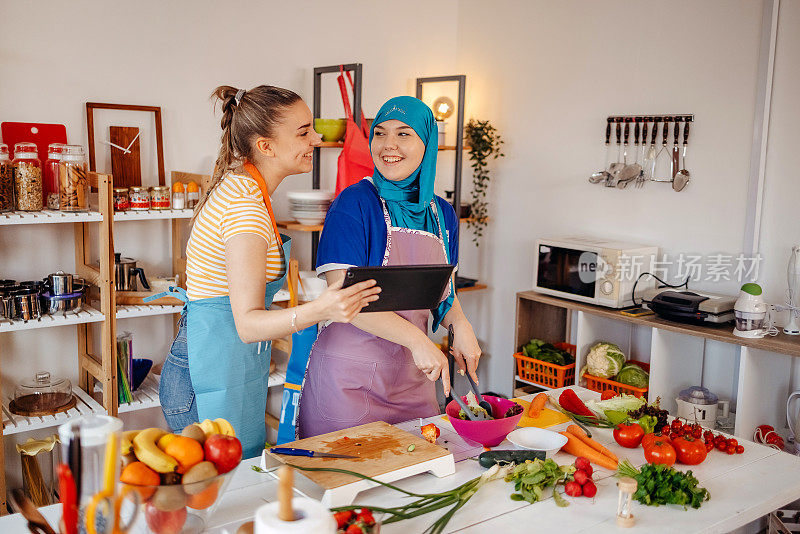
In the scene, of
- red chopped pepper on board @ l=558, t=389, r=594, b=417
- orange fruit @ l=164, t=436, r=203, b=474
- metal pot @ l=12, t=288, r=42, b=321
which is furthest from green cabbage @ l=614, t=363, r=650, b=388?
orange fruit @ l=164, t=436, r=203, b=474

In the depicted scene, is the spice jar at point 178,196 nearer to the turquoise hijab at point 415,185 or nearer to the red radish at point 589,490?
the turquoise hijab at point 415,185

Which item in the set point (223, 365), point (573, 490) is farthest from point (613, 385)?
point (223, 365)

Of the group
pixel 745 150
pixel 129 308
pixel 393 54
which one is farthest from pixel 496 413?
pixel 393 54

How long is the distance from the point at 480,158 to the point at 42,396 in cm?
253

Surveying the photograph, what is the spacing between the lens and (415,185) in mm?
2260

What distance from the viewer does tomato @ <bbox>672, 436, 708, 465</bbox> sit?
1.73m

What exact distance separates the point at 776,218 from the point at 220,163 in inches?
94.0

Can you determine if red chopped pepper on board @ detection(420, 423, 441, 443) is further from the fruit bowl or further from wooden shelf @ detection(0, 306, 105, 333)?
wooden shelf @ detection(0, 306, 105, 333)

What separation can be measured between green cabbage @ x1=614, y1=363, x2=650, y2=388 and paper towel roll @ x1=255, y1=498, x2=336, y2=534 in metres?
2.57

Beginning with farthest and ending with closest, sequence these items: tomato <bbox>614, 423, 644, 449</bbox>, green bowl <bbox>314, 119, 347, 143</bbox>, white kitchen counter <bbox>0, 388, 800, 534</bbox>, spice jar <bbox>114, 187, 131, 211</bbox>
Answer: green bowl <bbox>314, 119, 347, 143</bbox>
spice jar <bbox>114, 187, 131, 211</bbox>
tomato <bbox>614, 423, 644, 449</bbox>
white kitchen counter <bbox>0, 388, 800, 534</bbox>

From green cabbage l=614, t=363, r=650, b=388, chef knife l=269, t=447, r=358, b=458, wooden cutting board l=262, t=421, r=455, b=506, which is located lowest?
green cabbage l=614, t=363, r=650, b=388

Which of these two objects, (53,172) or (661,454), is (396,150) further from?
(53,172)

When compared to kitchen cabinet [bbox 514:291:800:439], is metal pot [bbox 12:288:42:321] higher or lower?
higher

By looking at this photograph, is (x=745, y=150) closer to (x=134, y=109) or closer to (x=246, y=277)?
(x=246, y=277)
